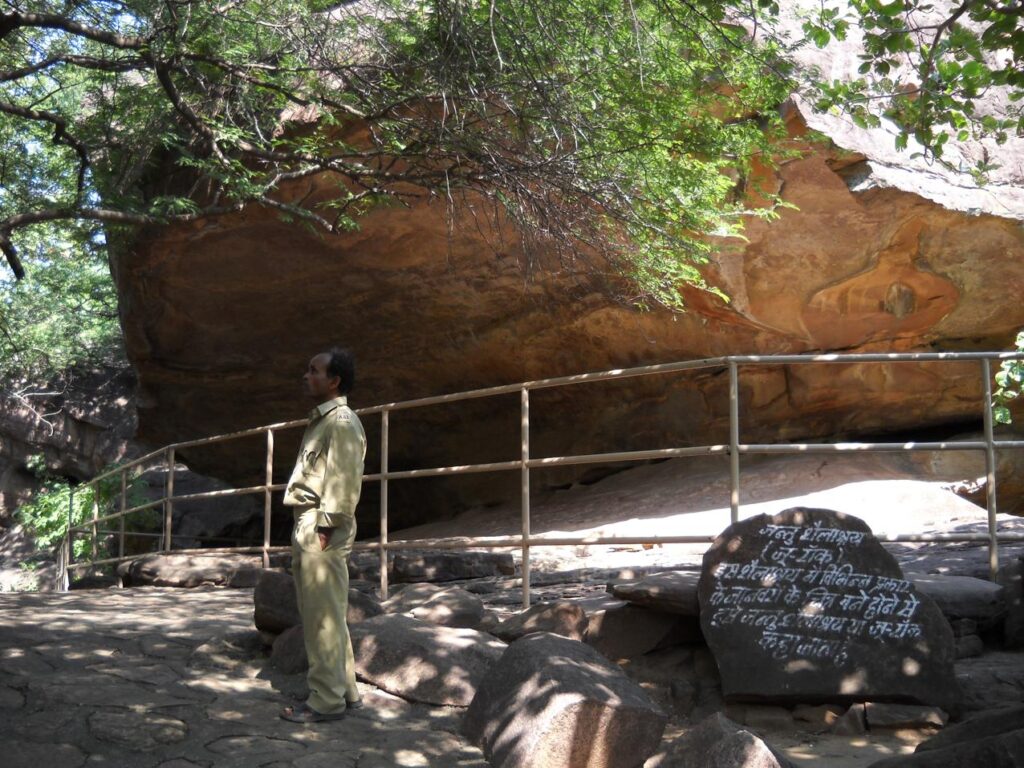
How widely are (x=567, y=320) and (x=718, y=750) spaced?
29.8 feet

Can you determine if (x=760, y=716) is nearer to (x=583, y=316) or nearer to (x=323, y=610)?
(x=323, y=610)

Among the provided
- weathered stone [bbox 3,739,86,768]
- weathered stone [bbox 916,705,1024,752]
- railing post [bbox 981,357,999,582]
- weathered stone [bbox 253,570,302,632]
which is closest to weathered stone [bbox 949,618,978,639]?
railing post [bbox 981,357,999,582]

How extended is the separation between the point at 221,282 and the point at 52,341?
27.4 ft

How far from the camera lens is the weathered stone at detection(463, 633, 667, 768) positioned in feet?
11.1

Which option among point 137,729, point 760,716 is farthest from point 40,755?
point 760,716

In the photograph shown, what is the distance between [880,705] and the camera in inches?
153

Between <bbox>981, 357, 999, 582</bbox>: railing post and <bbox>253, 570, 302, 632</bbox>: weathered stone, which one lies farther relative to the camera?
<bbox>253, 570, 302, 632</bbox>: weathered stone

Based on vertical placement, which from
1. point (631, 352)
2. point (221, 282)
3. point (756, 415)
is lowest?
point (756, 415)

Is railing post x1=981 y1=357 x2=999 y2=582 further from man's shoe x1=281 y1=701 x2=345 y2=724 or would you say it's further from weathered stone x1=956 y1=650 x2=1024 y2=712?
man's shoe x1=281 y1=701 x2=345 y2=724

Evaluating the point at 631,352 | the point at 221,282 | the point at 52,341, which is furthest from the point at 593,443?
the point at 52,341

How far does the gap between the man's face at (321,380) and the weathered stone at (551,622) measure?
55.1 inches

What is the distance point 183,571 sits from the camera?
782 centimetres

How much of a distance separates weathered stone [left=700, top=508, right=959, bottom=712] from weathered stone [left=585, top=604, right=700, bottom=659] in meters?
0.44

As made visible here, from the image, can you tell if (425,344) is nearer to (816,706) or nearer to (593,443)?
(593,443)
